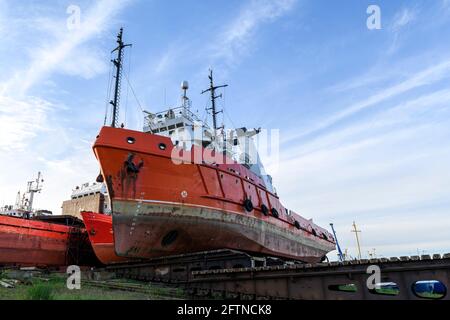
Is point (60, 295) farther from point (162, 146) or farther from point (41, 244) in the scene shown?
point (41, 244)

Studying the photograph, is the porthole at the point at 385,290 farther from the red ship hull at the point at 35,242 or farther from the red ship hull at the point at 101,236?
the red ship hull at the point at 35,242

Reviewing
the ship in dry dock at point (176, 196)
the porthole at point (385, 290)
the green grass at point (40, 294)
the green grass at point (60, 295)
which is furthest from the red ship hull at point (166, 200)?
the porthole at point (385, 290)

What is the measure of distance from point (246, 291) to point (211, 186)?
528 centimetres

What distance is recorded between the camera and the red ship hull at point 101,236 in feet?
52.3

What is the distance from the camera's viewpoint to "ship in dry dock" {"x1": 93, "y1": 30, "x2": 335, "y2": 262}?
457 inches

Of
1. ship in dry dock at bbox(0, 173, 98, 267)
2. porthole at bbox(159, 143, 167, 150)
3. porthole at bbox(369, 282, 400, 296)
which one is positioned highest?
porthole at bbox(159, 143, 167, 150)

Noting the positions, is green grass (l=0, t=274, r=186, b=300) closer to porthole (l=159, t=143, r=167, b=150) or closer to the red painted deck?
porthole (l=159, t=143, r=167, b=150)

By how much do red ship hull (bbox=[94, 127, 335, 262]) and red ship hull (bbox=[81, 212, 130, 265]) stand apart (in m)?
4.36

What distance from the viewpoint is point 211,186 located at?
44.3 feet

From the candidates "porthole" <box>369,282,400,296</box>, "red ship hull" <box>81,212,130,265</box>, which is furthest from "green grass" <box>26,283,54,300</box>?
"red ship hull" <box>81,212,130,265</box>

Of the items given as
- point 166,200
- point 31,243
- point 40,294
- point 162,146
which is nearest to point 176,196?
point 166,200
